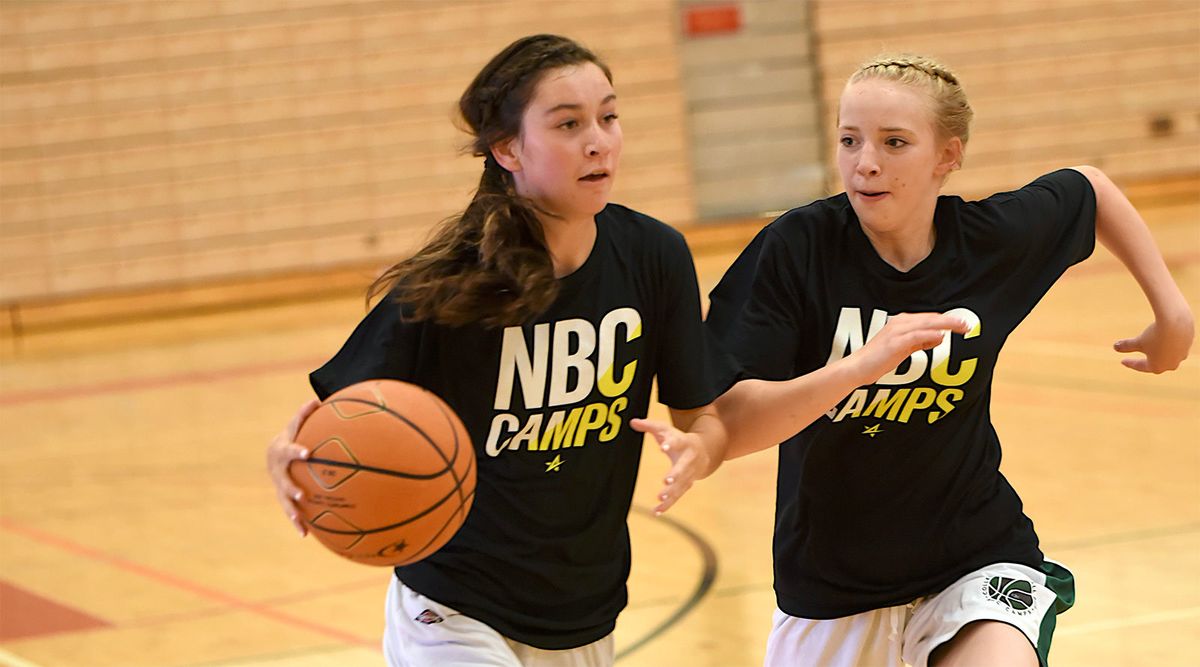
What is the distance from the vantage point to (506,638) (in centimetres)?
314

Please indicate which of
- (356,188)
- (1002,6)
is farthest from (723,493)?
(1002,6)

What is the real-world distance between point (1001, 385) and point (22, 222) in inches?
383

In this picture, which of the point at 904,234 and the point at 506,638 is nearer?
the point at 506,638

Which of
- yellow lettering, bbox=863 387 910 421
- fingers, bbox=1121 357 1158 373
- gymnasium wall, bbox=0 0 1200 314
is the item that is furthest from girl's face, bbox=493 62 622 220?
gymnasium wall, bbox=0 0 1200 314

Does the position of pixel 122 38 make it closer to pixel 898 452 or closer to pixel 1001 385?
pixel 1001 385

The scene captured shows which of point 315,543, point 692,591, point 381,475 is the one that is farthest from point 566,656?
point 315,543

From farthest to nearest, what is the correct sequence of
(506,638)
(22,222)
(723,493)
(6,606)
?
1. (22,222)
2. (723,493)
3. (6,606)
4. (506,638)

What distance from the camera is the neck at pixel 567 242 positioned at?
126 inches

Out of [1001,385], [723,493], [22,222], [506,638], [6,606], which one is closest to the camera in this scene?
[506,638]

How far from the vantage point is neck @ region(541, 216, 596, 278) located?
126 inches

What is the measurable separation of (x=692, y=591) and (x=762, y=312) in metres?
2.84

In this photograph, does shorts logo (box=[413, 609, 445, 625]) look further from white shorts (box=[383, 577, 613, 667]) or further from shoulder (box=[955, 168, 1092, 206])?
shoulder (box=[955, 168, 1092, 206])

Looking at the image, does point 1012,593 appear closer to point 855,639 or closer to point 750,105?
point 855,639

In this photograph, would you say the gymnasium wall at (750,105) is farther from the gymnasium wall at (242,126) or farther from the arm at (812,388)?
the arm at (812,388)
